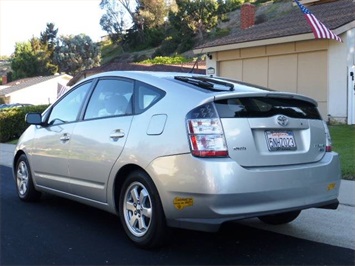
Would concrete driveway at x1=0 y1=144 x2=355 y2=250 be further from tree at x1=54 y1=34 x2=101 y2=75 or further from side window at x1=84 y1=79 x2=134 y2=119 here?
tree at x1=54 y1=34 x2=101 y2=75

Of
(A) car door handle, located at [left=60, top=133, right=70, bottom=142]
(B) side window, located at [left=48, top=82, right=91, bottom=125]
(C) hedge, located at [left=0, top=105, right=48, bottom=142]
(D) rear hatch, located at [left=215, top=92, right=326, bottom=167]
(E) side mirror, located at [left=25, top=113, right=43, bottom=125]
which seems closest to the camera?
(D) rear hatch, located at [left=215, top=92, right=326, bottom=167]

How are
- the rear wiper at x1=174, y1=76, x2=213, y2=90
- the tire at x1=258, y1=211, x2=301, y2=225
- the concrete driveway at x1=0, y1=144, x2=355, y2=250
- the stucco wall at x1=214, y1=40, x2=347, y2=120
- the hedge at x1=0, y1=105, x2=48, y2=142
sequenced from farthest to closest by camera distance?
1. the hedge at x1=0, y1=105, x2=48, y2=142
2. the stucco wall at x1=214, y1=40, x2=347, y2=120
3. the tire at x1=258, y1=211, x2=301, y2=225
4. the concrete driveway at x1=0, y1=144, x2=355, y2=250
5. the rear wiper at x1=174, y1=76, x2=213, y2=90

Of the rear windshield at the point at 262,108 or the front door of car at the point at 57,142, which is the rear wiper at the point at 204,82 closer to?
the rear windshield at the point at 262,108

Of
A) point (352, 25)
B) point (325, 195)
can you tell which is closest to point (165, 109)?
point (325, 195)

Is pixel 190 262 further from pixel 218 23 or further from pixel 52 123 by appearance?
pixel 218 23

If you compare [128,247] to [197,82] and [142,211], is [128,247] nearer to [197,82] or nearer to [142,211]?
[142,211]

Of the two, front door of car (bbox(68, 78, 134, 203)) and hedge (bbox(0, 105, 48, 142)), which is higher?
front door of car (bbox(68, 78, 134, 203))

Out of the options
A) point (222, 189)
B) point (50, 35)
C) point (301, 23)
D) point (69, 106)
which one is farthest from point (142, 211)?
point (50, 35)

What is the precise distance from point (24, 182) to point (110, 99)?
2278mm

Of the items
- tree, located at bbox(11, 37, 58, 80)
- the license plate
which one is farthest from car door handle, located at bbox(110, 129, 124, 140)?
tree, located at bbox(11, 37, 58, 80)

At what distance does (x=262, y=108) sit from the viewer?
4.34 m

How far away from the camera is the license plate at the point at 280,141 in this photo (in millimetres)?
4230

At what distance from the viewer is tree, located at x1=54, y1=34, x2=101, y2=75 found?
69.6 meters

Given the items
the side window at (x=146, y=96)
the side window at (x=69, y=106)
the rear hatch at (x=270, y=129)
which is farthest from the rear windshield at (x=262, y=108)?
→ the side window at (x=69, y=106)
